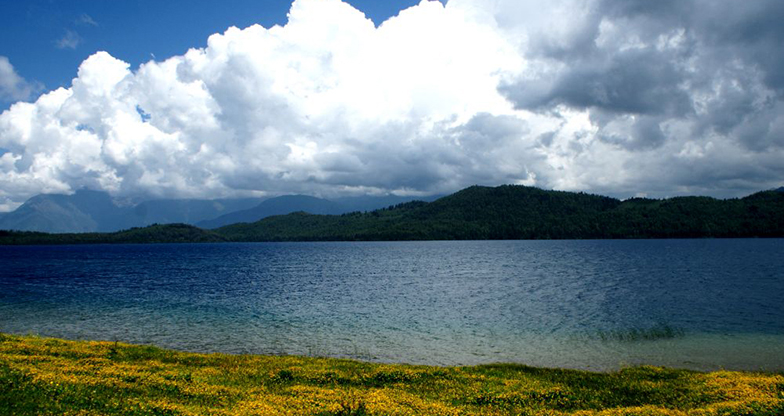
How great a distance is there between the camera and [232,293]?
8825 centimetres

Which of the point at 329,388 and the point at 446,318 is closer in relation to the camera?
the point at 329,388

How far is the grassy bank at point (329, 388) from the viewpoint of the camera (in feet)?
67.4

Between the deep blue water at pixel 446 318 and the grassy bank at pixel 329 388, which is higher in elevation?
the grassy bank at pixel 329 388

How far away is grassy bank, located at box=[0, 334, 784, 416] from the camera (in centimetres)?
2055

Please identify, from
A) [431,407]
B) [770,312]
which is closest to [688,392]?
[431,407]

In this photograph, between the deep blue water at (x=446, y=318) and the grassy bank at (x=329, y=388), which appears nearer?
the grassy bank at (x=329, y=388)

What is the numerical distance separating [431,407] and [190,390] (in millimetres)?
13199

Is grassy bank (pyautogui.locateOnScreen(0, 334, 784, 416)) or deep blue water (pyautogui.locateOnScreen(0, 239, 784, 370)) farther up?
grassy bank (pyautogui.locateOnScreen(0, 334, 784, 416))

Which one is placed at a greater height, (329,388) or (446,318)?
(329,388)

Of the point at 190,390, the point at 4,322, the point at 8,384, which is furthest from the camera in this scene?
the point at 4,322

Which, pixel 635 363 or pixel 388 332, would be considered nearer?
pixel 635 363

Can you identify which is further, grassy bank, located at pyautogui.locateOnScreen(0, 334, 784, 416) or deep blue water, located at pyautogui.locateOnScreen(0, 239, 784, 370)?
deep blue water, located at pyautogui.locateOnScreen(0, 239, 784, 370)

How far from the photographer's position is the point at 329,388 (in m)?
26.3

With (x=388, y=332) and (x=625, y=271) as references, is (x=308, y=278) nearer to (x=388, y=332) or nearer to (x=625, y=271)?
(x=388, y=332)
